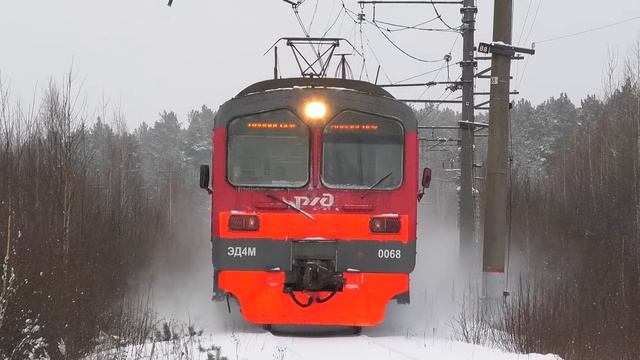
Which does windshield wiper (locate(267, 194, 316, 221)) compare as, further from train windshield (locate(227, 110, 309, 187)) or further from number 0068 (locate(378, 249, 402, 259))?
number 0068 (locate(378, 249, 402, 259))

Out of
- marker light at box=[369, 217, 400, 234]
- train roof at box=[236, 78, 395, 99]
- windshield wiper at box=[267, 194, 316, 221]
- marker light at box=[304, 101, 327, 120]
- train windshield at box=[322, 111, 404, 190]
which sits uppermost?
train roof at box=[236, 78, 395, 99]

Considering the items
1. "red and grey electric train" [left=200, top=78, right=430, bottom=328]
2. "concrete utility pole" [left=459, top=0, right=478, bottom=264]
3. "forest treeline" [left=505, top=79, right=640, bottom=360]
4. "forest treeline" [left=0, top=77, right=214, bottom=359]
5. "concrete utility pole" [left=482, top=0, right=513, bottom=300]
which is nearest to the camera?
"forest treeline" [left=0, top=77, right=214, bottom=359]

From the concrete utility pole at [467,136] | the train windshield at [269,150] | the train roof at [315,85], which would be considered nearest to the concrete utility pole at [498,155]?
the train roof at [315,85]

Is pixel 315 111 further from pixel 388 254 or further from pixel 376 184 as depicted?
pixel 388 254

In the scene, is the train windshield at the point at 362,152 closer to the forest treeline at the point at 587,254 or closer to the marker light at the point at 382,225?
the marker light at the point at 382,225

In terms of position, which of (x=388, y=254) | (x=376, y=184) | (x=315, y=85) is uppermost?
(x=315, y=85)

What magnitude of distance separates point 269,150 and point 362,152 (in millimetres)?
1128

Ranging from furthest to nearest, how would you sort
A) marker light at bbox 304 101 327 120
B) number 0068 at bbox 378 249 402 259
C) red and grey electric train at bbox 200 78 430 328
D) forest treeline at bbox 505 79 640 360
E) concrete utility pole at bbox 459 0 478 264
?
concrete utility pole at bbox 459 0 478 264
marker light at bbox 304 101 327 120
number 0068 at bbox 378 249 402 259
red and grey electric train at bbox 200 78 430 328
forest treeline at bbox 505 79 640 360

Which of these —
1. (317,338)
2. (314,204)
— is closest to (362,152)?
(314,204)

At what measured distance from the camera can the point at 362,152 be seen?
8406 mm

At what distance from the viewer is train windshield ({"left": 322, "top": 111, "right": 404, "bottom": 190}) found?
328 inches

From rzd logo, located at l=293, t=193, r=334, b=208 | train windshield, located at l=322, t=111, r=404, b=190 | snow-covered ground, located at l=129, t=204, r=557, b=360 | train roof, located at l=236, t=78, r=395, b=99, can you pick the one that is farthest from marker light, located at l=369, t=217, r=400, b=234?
train roof, located at l=236, t=78, r=395, b=99

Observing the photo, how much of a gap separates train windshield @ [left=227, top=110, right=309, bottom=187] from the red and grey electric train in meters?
0.01

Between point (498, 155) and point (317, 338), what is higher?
point (498, 155)
